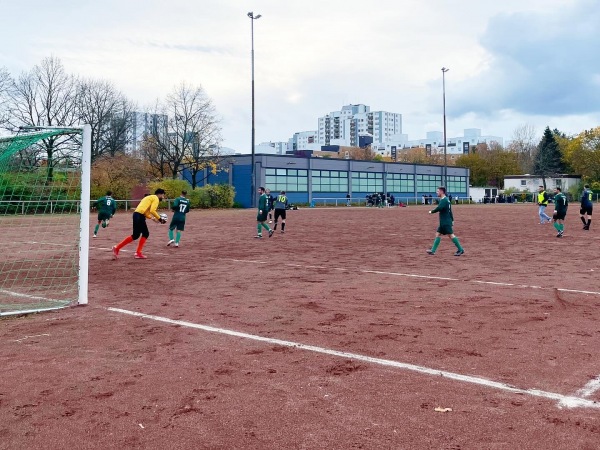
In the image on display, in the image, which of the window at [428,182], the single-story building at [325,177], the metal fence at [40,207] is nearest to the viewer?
the metal fence at [40,207]

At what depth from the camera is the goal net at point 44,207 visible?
8.63 metres

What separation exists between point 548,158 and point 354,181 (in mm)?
40141

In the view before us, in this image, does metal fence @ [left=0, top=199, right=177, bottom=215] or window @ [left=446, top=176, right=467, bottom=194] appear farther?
window @ [left=446, top=176, right=467, bottom=194]

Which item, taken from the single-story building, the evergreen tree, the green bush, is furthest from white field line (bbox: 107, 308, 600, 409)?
the evergreen tree

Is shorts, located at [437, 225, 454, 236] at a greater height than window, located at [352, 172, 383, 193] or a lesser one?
lesser

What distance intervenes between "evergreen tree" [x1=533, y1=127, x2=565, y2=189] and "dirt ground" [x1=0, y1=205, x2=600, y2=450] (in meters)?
90.6

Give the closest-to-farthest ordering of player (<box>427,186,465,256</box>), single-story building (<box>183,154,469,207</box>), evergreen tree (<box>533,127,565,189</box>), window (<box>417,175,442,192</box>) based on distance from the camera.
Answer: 1. player (<box>427,186,465,256</box>)
2. single-story building (<box>183,154,469,207</box>)
3. window (<box>417,175,442,192</box>)
4. evergreen tree (<box>533,127,565,189</box>)

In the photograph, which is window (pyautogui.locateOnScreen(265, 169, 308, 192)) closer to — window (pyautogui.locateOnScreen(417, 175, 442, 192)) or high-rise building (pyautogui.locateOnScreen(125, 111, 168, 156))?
high-rise building (pyautogui.locateOnScreen(125, 111, 168, 156))

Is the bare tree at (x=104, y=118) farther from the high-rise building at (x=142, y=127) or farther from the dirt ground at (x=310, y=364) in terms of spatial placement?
the dirt ground at (x=310, y=364)

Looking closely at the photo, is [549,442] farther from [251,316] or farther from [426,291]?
[426,291]

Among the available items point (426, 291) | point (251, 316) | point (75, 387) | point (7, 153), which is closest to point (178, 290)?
point (251, 316)

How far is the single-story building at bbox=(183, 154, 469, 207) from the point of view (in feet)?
210

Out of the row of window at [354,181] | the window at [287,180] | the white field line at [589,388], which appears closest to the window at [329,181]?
the row of window at [354,181]

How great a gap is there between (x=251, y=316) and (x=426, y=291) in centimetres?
329
